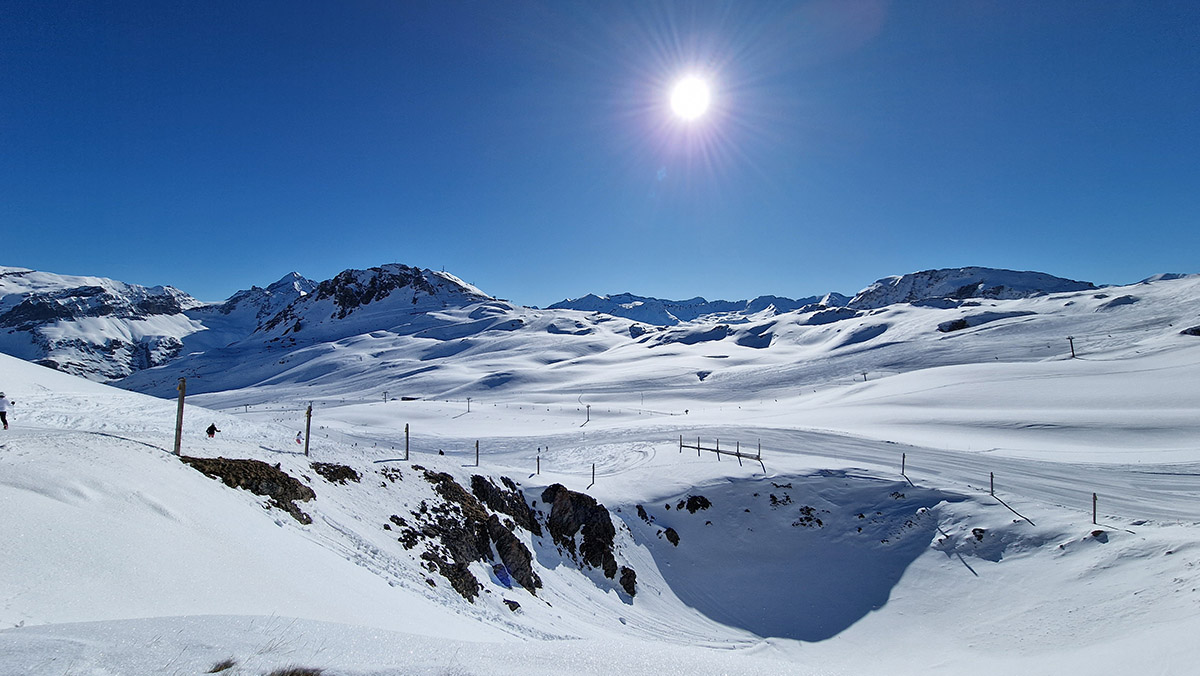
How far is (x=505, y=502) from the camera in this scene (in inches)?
930

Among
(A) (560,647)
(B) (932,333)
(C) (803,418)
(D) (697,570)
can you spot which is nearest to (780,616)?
(D) (697,570)

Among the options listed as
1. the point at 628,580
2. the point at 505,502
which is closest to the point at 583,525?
the point at 628,580

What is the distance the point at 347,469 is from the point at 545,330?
151767 millimetres

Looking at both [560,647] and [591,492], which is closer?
[560,647]

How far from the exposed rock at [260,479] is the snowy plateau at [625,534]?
11cm

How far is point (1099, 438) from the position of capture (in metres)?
32.8

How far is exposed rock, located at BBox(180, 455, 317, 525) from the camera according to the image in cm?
1332

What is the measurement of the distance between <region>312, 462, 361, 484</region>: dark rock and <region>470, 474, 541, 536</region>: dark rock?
5.87m

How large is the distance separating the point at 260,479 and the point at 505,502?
11673mm

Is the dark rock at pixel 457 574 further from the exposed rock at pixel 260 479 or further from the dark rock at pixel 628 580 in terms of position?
the dark rock at pixel 628 580

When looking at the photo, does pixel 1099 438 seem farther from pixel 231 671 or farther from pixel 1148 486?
pixel 231 671

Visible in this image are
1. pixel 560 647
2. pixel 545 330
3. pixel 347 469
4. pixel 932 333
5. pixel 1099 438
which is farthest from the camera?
pixel 545 330

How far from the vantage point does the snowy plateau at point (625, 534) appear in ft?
19.6

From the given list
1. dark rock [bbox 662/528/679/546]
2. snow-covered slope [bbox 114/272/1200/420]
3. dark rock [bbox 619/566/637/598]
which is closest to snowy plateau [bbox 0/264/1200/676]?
dark rock [bbox 662/528/679/546]
